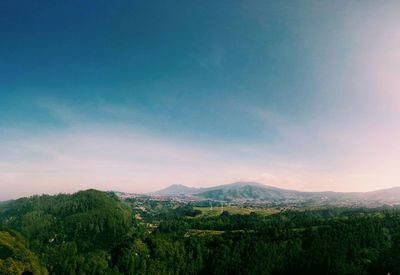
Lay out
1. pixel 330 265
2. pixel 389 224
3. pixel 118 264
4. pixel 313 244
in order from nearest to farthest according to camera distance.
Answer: pixel 330 265 → pixel 118 264 → pixel 313 244 → pixel 389 224

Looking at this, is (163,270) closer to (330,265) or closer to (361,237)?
(330,265)

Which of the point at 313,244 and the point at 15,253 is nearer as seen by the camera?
the point at 15,253

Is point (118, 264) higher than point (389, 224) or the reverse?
the reverse

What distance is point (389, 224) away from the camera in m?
180

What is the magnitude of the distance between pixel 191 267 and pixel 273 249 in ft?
126

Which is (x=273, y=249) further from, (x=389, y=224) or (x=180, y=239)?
(x=389, y=224)

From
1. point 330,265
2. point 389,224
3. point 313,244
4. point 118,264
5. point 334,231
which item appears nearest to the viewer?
point 330,265

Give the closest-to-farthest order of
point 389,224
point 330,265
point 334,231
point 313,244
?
point 330,265 → point 313,244 → point 334,231 → point 389,224

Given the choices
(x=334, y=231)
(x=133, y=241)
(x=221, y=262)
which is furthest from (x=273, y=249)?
(x=133, y=241)

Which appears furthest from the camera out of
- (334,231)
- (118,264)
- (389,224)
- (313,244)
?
(389,224)

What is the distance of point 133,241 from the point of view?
15875 cm

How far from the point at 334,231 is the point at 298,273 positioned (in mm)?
35757

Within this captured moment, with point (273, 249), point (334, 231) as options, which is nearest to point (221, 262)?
point (273, 249)

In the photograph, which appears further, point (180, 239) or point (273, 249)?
point (180, 239)
